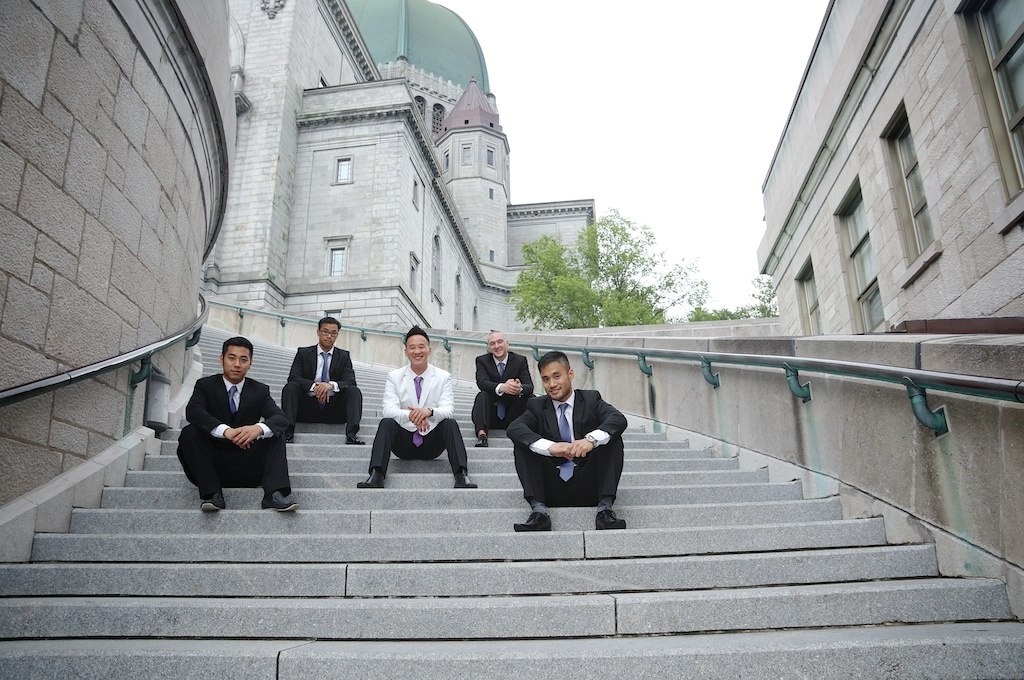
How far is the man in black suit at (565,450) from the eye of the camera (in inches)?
159

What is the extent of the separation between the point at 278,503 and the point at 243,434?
49cm

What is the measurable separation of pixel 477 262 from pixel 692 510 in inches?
1682

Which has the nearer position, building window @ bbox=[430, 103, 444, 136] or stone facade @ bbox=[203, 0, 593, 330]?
stone facade @ bbox=[203, 0, 593, 330]

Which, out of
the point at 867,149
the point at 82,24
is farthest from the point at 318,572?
the point at 867,149

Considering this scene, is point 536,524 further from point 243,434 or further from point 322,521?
point 243,434

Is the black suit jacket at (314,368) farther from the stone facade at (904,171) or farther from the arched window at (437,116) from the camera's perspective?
the arched window at (437,116)

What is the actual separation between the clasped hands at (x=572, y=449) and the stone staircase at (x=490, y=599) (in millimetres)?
361

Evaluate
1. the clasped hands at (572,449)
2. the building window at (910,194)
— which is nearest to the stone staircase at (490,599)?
the clasped hands at (572,449)

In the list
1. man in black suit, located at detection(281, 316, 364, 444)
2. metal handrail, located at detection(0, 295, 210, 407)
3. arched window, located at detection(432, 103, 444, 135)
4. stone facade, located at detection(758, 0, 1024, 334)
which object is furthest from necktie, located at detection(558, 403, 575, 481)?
arched window, located at detection(432, 103, 444, 135)

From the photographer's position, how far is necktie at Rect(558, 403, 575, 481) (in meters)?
4.25

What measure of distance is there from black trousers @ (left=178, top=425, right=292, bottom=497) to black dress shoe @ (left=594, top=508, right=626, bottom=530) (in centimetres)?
187

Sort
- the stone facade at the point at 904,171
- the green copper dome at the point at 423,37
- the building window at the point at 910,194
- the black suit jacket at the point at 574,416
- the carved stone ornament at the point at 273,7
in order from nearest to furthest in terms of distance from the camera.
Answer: the black suit jacket at the point at 574,416 → the stone facade at the point at 904,171 → the building window at the point at 910,194 → the carved stone ornament at the point at 273,7 → the green copper dome at the point at 423,37

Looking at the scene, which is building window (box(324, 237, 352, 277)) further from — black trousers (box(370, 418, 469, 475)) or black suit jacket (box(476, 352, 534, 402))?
black trousers (box(370, 418, 469, 475))

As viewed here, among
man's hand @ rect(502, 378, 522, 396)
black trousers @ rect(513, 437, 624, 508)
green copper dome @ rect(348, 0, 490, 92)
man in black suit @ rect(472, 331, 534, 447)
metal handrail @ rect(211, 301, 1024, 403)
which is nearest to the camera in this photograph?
metal handrail @ rect(211, 301, 1024, 403)
